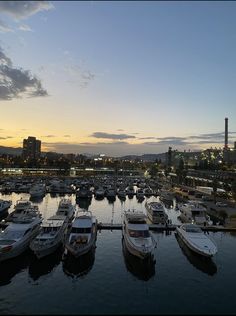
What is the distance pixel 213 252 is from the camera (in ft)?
123

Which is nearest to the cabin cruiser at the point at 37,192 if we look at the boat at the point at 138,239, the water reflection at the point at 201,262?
the boat at the point at 138,239

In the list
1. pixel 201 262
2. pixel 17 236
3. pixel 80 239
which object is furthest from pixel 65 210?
pixel 201 262

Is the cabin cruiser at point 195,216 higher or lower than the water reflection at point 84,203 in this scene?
higher

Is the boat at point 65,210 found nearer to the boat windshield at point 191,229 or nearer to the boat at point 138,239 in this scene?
the boat at point 138,239

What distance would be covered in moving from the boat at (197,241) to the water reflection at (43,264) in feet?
48.8

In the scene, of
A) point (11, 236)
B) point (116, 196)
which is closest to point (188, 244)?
point (11, 236)

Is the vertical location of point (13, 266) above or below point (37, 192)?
below

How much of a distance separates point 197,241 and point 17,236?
20.4 metres

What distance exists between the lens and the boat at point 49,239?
37.5m

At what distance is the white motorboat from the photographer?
3678 cm

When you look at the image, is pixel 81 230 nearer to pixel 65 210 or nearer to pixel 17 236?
pixel 17 236

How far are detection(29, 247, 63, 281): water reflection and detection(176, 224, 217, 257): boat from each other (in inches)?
585

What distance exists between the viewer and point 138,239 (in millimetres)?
38906

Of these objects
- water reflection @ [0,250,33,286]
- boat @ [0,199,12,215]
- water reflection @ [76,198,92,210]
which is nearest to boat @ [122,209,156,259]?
water reflection @ [0,250,33,286]
